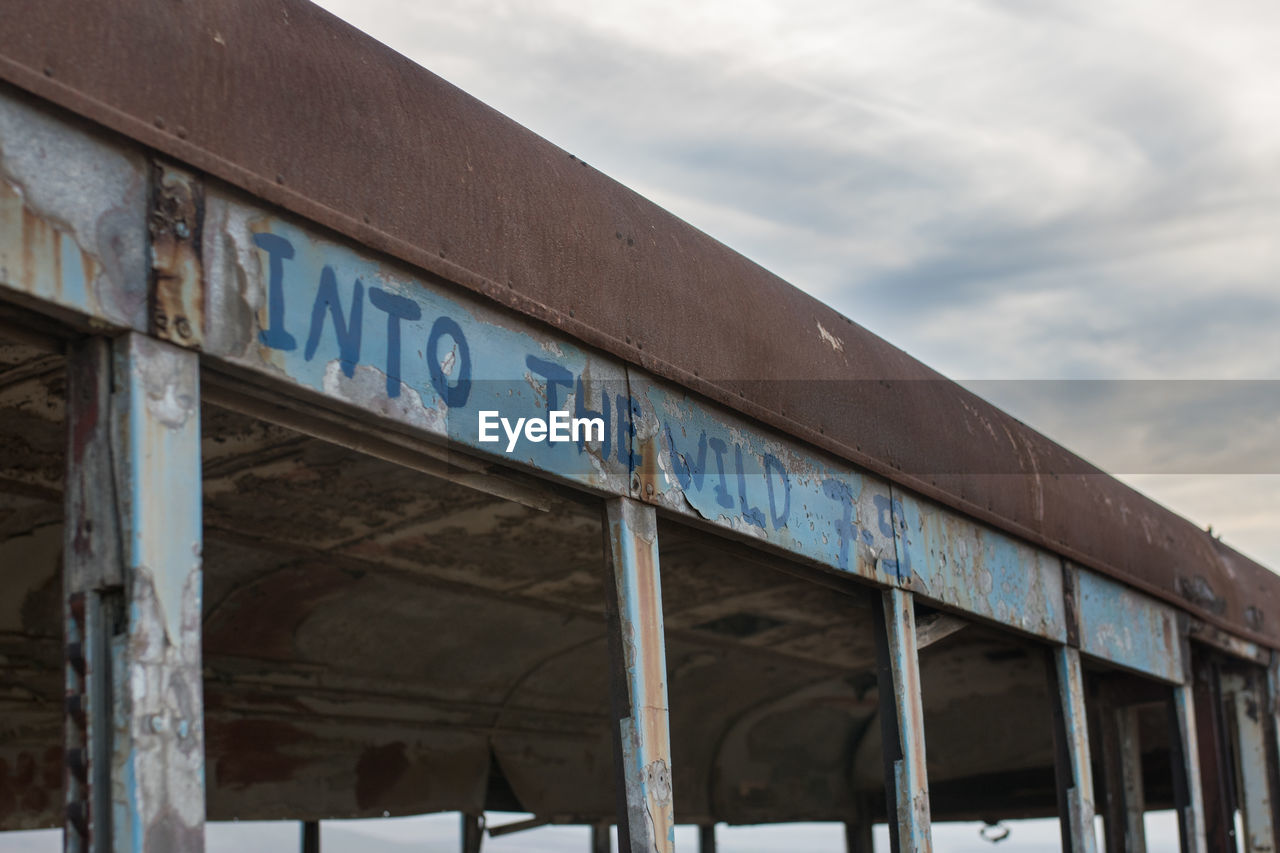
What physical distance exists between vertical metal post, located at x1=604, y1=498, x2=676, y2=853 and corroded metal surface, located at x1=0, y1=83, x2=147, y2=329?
1.83 m

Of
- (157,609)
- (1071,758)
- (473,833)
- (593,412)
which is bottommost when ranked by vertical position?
(473,833)

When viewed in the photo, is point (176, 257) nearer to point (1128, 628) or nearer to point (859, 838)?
point (1128, 628)

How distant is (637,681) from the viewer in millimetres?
4371

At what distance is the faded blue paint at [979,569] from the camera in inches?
247

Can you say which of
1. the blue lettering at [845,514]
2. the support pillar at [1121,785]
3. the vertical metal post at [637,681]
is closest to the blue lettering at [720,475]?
the vertical metal post at [637,681]

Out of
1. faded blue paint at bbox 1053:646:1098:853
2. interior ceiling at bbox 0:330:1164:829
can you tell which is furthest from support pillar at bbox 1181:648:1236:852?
faded blue paint at bbox 1053:646:1098:853

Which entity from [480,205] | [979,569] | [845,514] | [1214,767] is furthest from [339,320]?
[1214,767]

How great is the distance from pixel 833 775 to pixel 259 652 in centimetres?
552

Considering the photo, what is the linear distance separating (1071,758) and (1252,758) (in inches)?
129

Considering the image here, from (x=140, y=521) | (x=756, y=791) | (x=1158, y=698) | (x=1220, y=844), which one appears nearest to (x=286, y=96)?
(x=140, y=521)

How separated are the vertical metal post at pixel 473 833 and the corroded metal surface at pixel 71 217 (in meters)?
7.05

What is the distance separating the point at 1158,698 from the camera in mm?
8812

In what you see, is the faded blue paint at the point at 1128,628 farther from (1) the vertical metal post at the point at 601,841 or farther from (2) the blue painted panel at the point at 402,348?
(1) the vertical metal post at the point at 601,841

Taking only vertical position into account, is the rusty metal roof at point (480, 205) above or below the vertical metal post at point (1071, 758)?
above
